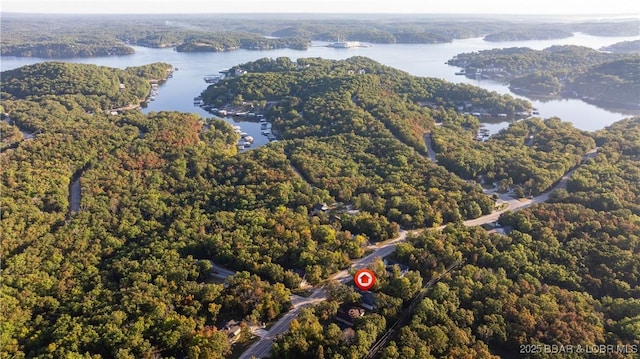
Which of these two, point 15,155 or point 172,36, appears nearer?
point 15,155

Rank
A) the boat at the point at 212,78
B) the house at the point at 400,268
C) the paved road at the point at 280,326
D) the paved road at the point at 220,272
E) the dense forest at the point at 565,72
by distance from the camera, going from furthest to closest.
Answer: the boat at the point at 212,78, the dense forest at the point at 565,72, the paved road at the point at 220,272, the house at the point at 400,268, the paved road at the point at 280,326

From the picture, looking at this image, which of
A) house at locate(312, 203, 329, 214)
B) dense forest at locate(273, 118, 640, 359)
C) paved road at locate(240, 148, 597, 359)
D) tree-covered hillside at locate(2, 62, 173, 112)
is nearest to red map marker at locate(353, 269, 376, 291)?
dense forest at locate(273, 118, 640, 359)

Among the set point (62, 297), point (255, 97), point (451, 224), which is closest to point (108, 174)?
point (62, 297)

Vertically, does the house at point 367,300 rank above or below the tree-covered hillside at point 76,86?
below

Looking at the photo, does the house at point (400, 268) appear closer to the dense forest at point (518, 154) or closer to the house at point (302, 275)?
Result: the house at point (302, 275)

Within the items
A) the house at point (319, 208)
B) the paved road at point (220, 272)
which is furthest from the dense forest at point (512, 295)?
the house at point (319, 208)

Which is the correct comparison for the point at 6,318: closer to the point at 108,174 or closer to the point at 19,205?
the point at 19,205

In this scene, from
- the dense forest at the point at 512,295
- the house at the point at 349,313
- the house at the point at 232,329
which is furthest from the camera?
the house at the point at 349,313
